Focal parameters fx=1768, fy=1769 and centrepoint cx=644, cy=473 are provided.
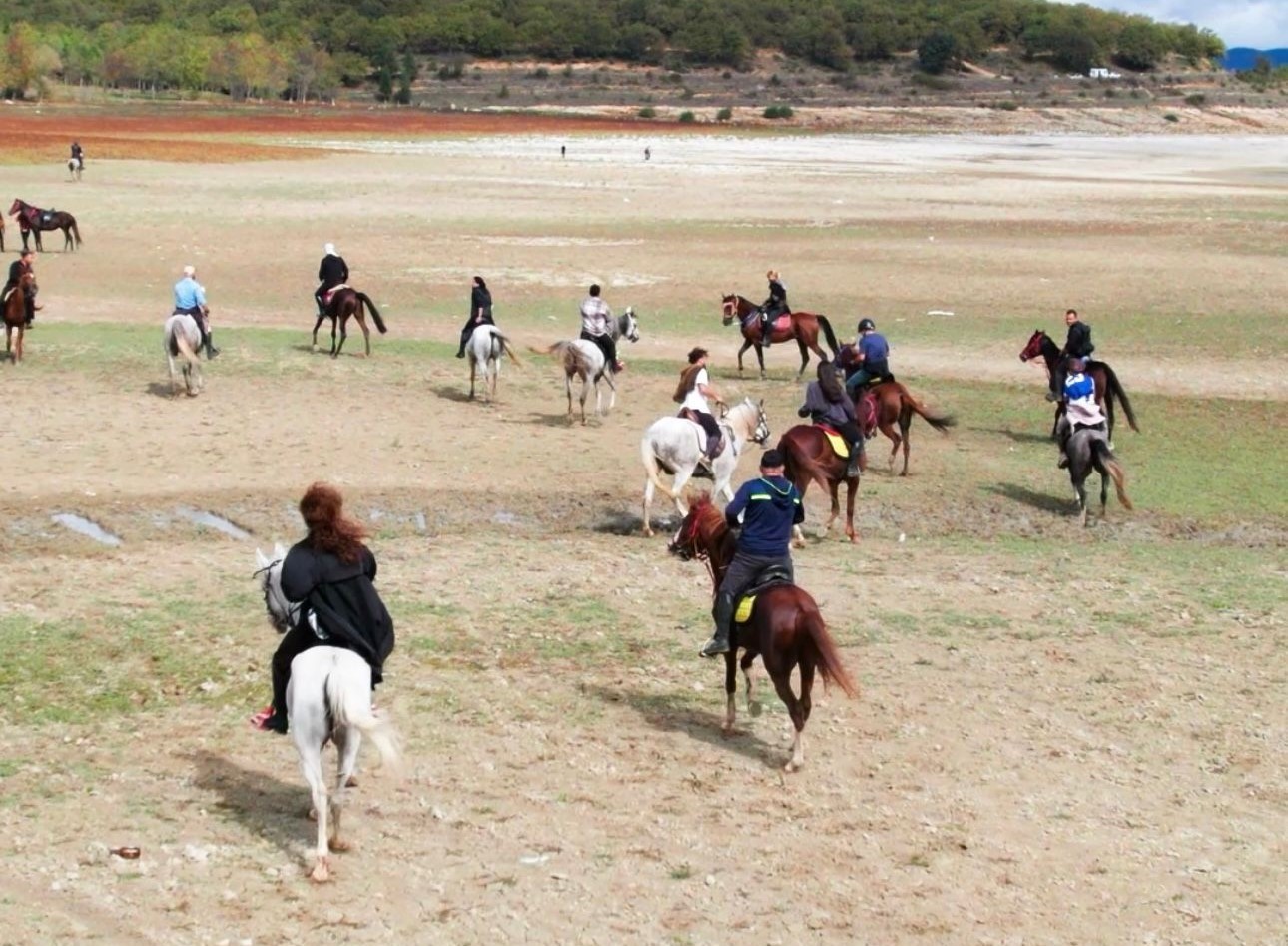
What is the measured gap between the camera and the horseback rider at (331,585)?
891cm

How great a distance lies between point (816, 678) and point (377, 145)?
248 feet

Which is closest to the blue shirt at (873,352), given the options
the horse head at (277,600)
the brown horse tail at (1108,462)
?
the brown horse tail at (1108,462)

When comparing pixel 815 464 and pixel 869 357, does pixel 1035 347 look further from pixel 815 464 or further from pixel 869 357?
pixel 815 464

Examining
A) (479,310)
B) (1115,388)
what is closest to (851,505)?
(1115,388)

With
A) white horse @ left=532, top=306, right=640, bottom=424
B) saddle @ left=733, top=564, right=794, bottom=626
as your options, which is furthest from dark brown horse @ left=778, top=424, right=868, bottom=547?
white horse @ left=532, top=306, right=640, bottom=424

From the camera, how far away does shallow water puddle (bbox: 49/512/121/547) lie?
1584cm

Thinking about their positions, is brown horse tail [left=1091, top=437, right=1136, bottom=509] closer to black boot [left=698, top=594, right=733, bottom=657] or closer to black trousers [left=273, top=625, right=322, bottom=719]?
black boot [left=698, top=594, right=733, bottom=657]

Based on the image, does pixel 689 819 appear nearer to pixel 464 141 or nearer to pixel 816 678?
pixel 816 678

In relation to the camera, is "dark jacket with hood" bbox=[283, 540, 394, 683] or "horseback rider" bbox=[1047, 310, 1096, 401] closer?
"dark jacket with hood" bbox=[283, 540, 394, 683]

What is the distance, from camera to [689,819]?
9.96m

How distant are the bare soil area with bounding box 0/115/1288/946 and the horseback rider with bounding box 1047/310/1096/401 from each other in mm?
728

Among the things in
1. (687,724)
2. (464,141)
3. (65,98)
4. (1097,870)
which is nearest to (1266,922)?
(1097,870)

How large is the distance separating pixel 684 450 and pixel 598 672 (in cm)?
445

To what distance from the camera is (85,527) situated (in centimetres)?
1614
